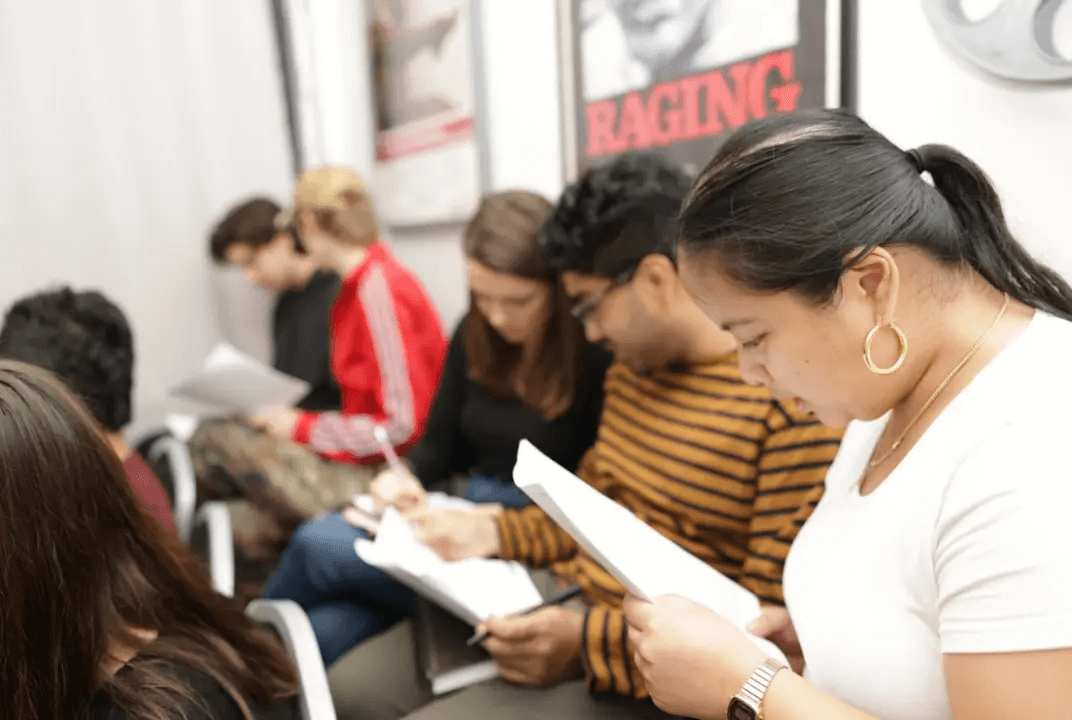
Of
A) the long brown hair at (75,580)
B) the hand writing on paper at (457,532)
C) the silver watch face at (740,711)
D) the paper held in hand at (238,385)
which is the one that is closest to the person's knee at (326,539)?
the hand writing on paper at (457,532)

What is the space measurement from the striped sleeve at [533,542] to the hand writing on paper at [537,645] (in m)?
0.28

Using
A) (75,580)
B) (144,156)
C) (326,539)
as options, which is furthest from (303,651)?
(144,156)

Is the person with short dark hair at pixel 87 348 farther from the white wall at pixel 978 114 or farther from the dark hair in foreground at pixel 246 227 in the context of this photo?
the white wall at pixel 978 114

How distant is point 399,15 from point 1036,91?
1907 millimetres

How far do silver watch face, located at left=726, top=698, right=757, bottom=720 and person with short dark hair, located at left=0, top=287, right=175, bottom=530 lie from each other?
102 centimetres

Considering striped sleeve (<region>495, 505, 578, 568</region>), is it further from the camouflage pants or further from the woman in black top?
the camouflage pants

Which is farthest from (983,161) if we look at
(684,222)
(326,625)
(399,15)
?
(399,15)

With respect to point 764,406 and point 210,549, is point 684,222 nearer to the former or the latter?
point 764,406

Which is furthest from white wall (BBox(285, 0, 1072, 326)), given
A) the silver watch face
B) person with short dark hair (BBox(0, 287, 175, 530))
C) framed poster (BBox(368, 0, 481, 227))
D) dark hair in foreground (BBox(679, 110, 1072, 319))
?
person with short dark hair (BBox(0, 287, 175, 530))

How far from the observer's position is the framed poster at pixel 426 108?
2105mm

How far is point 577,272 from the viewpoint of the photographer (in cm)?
115

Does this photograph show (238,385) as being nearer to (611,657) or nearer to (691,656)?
(611,657)

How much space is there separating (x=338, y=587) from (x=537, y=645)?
1.75ft

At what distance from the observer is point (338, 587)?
1.40 meters
